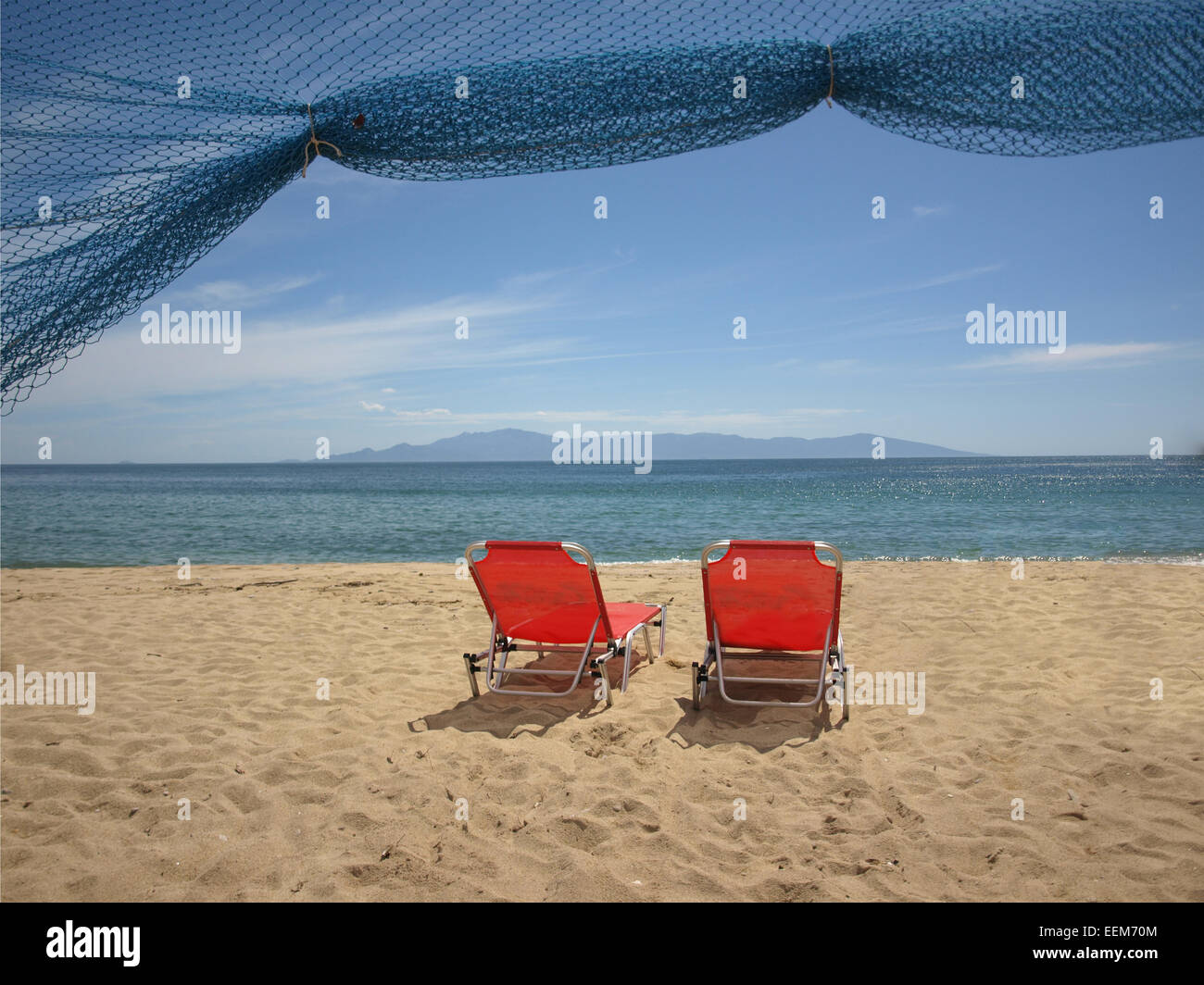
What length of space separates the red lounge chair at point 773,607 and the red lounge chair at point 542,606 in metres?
0.63

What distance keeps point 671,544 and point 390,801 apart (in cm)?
1501

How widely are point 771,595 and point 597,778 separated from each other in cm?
166

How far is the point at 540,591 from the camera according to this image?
15.6 ft

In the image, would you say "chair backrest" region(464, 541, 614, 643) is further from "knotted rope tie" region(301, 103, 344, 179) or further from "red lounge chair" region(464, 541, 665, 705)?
"knotted rope tie" region(301, 103, 344, 179)

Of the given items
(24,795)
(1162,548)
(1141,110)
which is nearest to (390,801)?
(24,795)

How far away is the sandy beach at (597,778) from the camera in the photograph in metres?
2.66

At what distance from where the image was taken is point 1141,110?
2.78 metres

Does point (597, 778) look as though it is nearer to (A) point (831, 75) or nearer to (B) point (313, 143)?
(B) point (313, 143)

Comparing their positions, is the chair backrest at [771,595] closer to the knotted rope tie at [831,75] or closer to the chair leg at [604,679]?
the chair leg at [604,679]

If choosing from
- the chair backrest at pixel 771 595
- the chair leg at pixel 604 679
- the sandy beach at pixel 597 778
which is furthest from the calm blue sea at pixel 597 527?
the chair leg at pixel 604 679

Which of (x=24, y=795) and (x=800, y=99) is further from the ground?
(x=800, y=99)

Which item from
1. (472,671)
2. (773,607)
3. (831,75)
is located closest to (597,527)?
(472,671)

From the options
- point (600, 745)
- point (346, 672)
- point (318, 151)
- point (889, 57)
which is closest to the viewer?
point (889, 57)
